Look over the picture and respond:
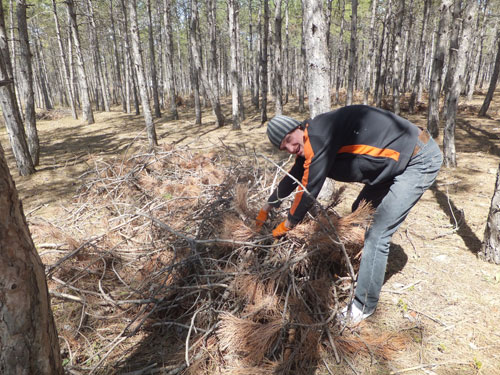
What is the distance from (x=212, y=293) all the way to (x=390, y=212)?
1505 millimetres

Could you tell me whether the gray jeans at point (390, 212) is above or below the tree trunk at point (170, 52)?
below

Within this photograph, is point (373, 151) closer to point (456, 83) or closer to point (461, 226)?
point (461, 226)

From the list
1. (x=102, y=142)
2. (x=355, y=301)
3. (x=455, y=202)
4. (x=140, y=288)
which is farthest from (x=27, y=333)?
(x=102, y=142)

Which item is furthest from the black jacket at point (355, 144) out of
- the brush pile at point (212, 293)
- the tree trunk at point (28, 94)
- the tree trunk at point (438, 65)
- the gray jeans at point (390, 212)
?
the tree trunk at point (28, 94)

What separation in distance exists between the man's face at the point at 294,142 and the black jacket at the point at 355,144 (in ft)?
0.19

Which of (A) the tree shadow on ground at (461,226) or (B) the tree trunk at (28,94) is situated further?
(B) the tree trunk at (28,94)

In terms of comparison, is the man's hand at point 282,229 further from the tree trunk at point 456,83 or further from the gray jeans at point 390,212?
the tree trunk at point 456,83

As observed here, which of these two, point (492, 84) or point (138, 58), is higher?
point (138, 58)

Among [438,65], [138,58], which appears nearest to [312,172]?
[138,58]

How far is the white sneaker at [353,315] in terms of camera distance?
6.71 ft

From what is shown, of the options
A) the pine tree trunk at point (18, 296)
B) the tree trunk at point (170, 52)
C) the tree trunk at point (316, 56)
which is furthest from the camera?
the tree trunk at point (170, 52)

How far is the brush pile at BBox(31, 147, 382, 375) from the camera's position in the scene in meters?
1.85

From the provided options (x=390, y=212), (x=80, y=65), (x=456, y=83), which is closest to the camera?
(x=390, y=212)

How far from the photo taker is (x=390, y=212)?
1.90 meters
